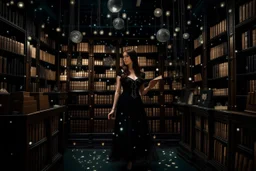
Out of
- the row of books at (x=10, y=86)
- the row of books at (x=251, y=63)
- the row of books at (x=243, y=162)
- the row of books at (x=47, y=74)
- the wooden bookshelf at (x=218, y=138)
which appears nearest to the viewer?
the row of books at (x=243, y=162)

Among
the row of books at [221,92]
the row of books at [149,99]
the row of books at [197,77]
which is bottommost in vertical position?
the row of books at [149,99]

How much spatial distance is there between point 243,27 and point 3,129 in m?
3.52

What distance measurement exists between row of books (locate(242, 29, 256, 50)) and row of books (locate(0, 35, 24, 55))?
374 cm

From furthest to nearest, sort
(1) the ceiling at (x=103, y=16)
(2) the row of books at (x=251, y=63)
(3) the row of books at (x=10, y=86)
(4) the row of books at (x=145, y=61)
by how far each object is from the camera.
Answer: (4) the row of books at (x=145, y=61) < (1) the ceiling at (x=103, y=16) < (3) the row of books at (x=10, y=86) < (2) the row of books at (x=251, y=63)

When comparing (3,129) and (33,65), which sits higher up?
(33,65)

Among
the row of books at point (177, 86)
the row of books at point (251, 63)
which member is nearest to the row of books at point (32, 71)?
the row of books at point (177, 86)

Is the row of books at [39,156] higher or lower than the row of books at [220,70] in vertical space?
lower

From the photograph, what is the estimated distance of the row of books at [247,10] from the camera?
3610mm

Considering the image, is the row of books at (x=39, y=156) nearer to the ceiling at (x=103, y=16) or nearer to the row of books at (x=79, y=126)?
the ceiling at (x=103, y=16)

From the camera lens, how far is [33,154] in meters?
3.02

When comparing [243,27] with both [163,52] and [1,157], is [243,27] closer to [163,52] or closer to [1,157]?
[163,52]

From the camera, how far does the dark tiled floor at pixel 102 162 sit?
4141 mm

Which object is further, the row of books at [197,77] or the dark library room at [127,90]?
the row of books at [197,77]

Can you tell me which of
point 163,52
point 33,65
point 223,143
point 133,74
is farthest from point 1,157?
point 163,52
